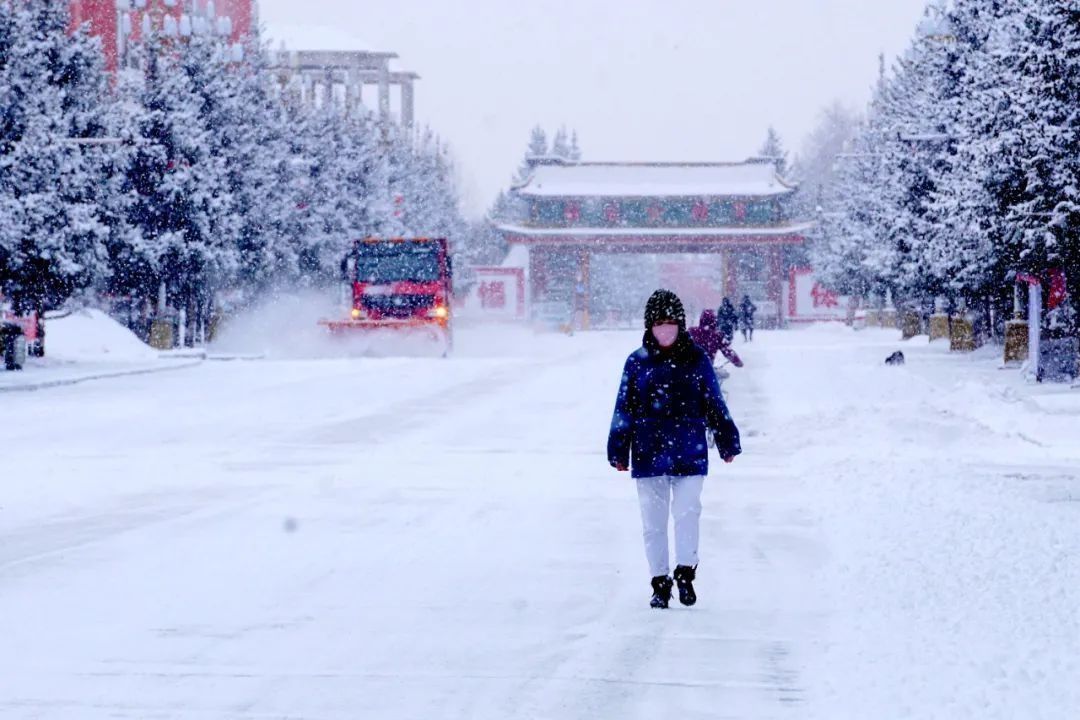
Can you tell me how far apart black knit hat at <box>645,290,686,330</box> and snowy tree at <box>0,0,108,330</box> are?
2632 cm

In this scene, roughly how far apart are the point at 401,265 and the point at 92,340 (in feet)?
33.9

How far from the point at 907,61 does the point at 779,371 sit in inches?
821

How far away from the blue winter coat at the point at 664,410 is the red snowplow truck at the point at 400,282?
109 feet

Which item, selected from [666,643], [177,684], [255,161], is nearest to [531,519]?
[666,643]

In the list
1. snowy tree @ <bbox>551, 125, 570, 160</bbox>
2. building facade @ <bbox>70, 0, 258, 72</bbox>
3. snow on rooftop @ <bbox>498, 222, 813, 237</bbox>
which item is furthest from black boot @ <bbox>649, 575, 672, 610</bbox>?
snowy tree @ <bbox>551, 125, 570, 160</bbox>

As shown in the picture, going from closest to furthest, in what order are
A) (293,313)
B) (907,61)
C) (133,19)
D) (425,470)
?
1. (425,470)
2. (907,61)
3. (293,313)
4. (133,19)

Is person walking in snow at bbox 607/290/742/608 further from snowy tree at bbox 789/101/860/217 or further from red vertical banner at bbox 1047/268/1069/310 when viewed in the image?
snowy tree at bbox 789/101/860/217

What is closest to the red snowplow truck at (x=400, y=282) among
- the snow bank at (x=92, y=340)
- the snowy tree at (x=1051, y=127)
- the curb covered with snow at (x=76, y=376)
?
the curb covered with snow at (x=76, y=376)

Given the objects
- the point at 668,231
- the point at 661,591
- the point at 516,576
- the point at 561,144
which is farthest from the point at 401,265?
the point at 561,144

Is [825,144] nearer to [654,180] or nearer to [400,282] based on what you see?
[654,180]

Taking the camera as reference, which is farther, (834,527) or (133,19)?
(133,19)

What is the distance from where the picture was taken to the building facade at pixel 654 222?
9444 cm

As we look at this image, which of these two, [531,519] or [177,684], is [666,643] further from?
[531,519]

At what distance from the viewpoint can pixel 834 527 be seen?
11062mm
